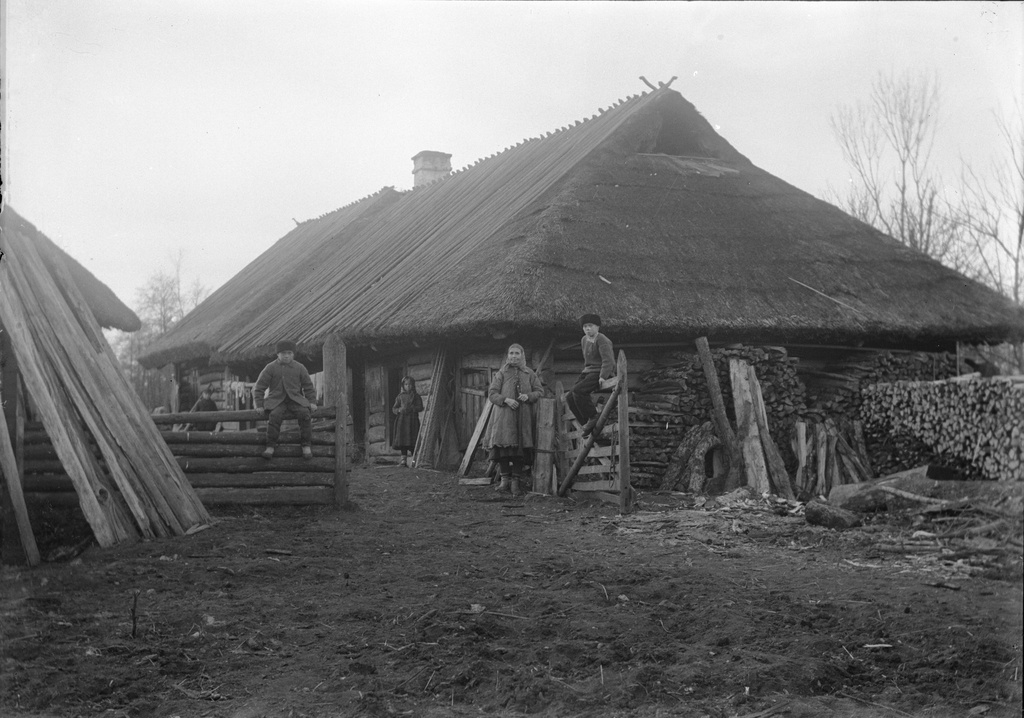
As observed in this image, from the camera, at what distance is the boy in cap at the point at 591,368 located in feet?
33.7

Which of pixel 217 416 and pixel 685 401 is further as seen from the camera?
pixel 685 401

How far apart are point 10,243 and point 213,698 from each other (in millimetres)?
4432

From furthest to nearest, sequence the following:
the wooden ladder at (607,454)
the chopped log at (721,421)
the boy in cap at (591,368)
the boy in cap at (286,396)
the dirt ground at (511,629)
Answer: the chopped log at (721,421) < the boy in cap at (591,368) < the wooden ladder at (607,454) < the boy in cap at (286,396) < the dirt ground at (511,629)

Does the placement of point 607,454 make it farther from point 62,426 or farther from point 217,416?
point 62,426

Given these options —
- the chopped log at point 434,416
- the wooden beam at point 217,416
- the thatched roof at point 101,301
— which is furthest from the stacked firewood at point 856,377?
the thatched roof at point 101,301

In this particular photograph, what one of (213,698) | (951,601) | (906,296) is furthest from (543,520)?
(906,296)

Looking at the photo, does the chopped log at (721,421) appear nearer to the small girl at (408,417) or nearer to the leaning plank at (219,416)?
the small girl at (408,417)

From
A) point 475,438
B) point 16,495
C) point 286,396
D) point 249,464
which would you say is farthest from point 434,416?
point 16,495

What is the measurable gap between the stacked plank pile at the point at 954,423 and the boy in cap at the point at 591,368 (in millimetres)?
3819

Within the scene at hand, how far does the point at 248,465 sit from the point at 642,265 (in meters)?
5.99

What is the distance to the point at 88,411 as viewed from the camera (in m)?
7.28

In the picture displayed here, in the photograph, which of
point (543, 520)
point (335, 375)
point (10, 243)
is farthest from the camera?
point (335, 375)

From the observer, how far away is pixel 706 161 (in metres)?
16.5

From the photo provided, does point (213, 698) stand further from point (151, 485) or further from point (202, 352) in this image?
point (202, 352)
